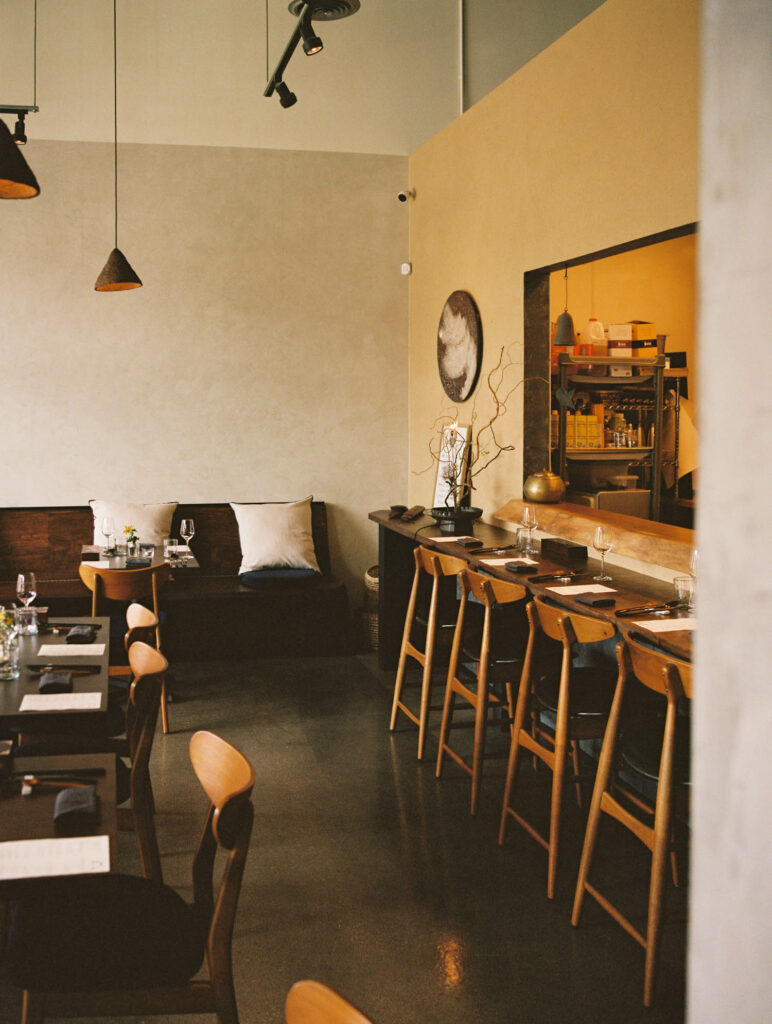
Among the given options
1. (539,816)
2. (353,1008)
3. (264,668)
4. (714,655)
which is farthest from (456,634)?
(714,655)

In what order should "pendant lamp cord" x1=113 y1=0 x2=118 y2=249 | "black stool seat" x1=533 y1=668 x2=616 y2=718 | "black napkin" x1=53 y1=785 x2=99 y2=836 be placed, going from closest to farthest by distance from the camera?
"black napkin" x1=53 y1=785 x2=99 y2=836
"black stool seat" x1=533 y1=668 x2=616 y2=718
"pendant lamp cord" x1=113 y1=0 x2=118 y2=249

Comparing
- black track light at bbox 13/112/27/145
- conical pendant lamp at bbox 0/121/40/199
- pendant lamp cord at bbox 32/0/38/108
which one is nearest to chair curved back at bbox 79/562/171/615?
conical pendant lamp at bbox 0/121/40/199

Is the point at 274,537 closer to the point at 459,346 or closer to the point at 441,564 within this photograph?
the point at 459,346

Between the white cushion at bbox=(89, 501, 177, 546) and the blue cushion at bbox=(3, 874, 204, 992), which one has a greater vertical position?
the white cushion at bbox=(89, 501, 177, 546)

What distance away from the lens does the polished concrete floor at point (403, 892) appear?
2.66 metres

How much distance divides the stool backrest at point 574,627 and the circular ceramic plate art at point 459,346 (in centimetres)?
300

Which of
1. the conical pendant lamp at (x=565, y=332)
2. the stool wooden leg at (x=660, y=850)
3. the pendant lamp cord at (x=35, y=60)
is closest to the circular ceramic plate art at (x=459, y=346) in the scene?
the conical pendant lamp at (x=565, y=332)

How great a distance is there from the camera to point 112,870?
1834mm

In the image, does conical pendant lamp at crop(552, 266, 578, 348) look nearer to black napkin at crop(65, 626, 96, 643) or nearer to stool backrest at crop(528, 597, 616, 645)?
stool backrest at crop(528, 597, 616, 645)

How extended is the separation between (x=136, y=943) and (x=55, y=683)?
1.22m

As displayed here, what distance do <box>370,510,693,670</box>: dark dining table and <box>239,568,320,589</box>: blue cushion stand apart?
0.91 metres

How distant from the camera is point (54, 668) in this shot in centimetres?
329

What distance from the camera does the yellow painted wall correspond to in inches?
152

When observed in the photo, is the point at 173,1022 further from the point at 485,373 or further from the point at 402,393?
the point at 402,393
